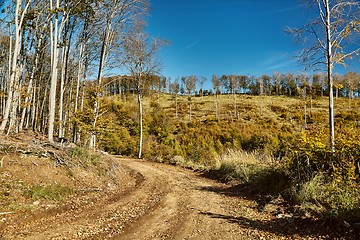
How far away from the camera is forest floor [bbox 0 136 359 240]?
12.9 ft

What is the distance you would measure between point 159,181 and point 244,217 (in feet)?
13.3

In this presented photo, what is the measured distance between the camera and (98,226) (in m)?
4.29

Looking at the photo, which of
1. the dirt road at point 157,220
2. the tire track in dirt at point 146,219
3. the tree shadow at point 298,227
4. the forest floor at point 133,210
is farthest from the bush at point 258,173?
the tree shadow at point 298,227

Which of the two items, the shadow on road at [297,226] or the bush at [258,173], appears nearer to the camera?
the shadow on road at [297,226]

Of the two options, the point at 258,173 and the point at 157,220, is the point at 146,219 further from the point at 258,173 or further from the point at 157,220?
the point at 258,173

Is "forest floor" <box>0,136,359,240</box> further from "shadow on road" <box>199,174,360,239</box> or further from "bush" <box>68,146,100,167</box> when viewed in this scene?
"bush" <box>68,146,100,167</box>

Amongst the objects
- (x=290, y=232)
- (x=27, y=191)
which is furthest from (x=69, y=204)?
(x=290, y=232)

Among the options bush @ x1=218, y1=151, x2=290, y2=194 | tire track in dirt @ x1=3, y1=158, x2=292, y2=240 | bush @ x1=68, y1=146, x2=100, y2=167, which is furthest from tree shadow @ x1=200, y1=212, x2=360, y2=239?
bush @ x1=68, y1=146, x2=100, y2=167

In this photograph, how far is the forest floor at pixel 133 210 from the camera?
3924 mm

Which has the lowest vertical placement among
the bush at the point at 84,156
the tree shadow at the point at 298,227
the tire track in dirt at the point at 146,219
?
the tire track in dirt at the point at 146,219

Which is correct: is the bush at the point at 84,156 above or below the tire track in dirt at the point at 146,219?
above

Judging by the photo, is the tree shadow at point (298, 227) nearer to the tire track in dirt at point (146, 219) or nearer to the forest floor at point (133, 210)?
the forest floor at point (133, 210)

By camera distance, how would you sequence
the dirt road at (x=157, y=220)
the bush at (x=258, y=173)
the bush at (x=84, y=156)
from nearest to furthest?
the dirt road at (x=157, y=220)
the bush at (x=258, y=173)
the bush at (x=84, y=156)

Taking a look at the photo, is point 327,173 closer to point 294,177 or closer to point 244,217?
point 294,177
